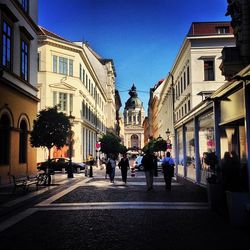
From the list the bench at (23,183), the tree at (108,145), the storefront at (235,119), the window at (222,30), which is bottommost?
the bench at (23,183)

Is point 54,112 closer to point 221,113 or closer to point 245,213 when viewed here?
point 221,113

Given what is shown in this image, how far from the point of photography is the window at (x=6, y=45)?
827 inches

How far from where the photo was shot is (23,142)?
25.3 m

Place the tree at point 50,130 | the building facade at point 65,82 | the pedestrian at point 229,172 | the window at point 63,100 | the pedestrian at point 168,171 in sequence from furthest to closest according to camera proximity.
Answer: the window at point 63,100, the building facade at point 65,82, the tree at point 50,130, the pedestrian at point 168,171, the pedestrian at point 229,172

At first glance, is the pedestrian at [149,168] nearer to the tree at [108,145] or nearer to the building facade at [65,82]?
the building facade at [65,82]

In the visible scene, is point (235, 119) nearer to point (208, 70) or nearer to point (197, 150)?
point (197, 150)

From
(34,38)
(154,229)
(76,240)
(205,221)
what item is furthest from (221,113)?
(34,38)

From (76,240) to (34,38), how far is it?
23376 mm

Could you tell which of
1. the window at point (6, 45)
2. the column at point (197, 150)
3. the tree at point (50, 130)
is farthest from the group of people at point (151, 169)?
the window at point (6, 45)

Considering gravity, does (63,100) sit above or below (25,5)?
below

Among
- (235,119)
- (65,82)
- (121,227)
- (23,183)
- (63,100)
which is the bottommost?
(121,227)

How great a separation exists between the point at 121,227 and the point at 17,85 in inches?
637

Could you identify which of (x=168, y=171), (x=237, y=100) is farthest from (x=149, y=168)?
(x=237, y=100)

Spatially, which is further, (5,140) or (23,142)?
(23,142)
